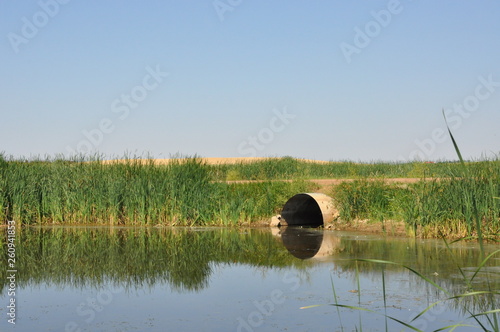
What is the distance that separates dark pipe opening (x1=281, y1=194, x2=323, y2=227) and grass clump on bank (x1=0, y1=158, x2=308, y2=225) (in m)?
0.48

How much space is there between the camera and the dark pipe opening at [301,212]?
62.1 feet

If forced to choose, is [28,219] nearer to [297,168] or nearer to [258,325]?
[258,325]

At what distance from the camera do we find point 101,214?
18391 mm

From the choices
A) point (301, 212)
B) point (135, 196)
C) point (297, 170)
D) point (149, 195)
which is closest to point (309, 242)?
point (301, 212)

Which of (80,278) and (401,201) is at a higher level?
(401,201)

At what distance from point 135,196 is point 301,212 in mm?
5384

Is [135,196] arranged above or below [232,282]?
above

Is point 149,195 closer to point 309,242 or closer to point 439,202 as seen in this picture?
point 309,242

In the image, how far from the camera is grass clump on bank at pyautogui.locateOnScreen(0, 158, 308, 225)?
18000 millimetres

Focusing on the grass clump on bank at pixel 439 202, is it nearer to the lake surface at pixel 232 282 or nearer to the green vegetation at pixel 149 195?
the green vegetation at pixel 149 195

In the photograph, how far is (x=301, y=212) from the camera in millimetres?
19641

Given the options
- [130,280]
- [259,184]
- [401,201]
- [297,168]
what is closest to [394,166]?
[297,168]

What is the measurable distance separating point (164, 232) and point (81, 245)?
3103 millimetres

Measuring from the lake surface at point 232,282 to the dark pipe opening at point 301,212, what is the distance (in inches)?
134
